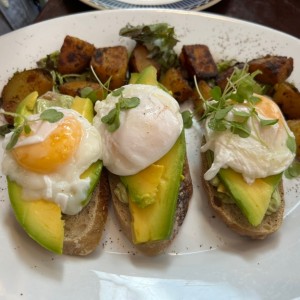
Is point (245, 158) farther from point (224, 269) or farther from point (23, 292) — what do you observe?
point (23, 292)

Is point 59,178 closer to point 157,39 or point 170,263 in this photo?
point 170,263

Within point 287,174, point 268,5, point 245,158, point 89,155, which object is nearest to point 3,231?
point 89,155

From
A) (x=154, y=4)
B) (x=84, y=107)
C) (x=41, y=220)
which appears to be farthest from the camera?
(x=154, y=4)

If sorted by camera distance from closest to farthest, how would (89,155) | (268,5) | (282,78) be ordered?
(89,155), (282,78), (268,5)

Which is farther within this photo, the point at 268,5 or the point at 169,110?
the point at 268,5

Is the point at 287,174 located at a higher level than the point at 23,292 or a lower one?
lower

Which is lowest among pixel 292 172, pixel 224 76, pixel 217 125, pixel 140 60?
pixel 292 172

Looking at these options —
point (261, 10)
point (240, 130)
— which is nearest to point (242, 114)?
point (240, 130)

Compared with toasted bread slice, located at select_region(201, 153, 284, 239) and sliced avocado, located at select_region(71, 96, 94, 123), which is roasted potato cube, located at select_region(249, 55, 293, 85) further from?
sliced avocado, located at select_region(71, 96, 94, 123)
